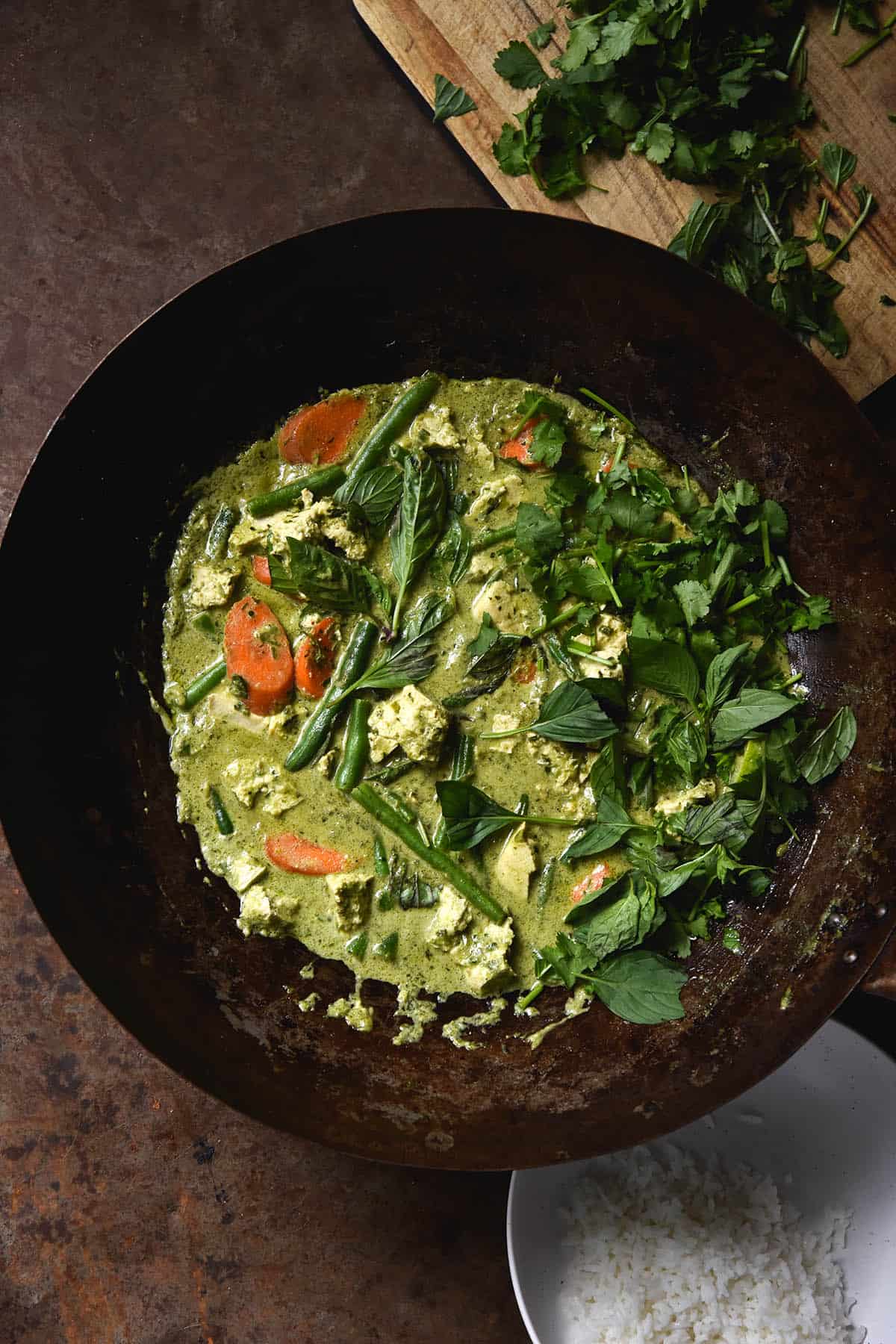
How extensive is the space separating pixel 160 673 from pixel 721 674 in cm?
182

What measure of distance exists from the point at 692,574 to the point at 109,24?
2811 millimetres

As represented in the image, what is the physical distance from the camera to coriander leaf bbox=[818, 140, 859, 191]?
9.84ft

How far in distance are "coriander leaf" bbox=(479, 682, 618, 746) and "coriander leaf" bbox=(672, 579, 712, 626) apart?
0.40 metres

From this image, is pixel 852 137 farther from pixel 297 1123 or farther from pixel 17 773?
pixel 297 1123

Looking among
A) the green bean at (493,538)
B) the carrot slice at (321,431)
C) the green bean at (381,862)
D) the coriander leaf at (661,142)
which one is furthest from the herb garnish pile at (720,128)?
the green bean at (381,862)

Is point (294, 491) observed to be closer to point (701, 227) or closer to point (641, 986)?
point (701, 227)

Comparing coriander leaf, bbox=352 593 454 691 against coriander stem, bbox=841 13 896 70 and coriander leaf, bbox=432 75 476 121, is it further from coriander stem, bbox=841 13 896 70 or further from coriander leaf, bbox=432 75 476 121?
coriander stem, bbox=841 13 896 70

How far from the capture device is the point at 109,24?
11.0 ft

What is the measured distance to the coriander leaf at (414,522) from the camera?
3.03 metres

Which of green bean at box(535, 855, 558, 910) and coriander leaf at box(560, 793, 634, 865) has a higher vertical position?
coriander leaf at box(560, 793, 634, 865)

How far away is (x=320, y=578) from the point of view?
2.98 metres

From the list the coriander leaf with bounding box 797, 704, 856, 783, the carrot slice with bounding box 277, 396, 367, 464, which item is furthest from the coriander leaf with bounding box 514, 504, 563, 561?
the coriander leaf with bounding box 797, 704, 856, 783

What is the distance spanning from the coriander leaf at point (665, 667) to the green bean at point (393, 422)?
3.44ft

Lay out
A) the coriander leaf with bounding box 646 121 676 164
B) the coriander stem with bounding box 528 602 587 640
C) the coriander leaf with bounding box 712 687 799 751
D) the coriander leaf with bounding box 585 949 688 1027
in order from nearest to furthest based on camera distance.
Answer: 1. the coriander leaf with bounding box 585 949 688 1027
2. the coriander leaf with bounding box 712 687 799 751
3. the coriander leaf with bounding box 646 121 676 164
4. the coriander stem with bounding box 528 602 587 640
